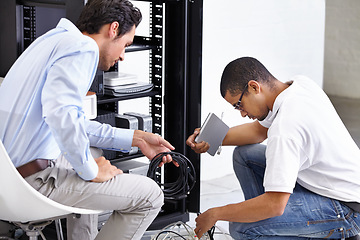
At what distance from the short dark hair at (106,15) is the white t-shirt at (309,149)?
26.0 inches

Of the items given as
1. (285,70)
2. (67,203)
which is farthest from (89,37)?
(285,70)

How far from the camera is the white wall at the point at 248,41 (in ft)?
13.4

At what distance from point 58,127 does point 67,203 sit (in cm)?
31

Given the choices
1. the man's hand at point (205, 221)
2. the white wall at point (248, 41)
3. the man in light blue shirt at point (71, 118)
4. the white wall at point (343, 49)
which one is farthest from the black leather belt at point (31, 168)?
the white wall at point (343, 49)

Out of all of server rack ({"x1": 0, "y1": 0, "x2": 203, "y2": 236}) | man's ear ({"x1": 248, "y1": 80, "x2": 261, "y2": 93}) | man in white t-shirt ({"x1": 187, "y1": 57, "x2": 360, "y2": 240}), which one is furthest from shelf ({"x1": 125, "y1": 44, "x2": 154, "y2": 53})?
man's ear ({"x1": 248, "y1": 80, "x2": 261, "y2": 93})

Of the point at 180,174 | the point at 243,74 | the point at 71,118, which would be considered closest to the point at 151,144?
the point at 180,174

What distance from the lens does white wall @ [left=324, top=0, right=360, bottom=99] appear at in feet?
19.1

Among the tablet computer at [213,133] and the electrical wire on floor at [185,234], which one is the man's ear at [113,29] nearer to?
the tablet computer at [213,133]

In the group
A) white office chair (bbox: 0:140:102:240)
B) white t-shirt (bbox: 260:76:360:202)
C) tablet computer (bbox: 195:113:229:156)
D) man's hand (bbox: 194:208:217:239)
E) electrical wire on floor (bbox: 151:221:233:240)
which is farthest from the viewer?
tablet computer (bbox: 195:113:229:156)

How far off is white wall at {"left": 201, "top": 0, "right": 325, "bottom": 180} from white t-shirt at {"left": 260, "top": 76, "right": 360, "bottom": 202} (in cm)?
150

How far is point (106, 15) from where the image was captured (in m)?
2.34

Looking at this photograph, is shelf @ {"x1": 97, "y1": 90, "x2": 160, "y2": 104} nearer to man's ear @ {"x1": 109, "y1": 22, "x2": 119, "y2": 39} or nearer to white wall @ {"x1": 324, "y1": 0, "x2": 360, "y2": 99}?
man's ear @ {"x1": 109, "y1": 22, "x2": 119, "y2": 39}

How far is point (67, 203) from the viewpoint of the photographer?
88.0 inches

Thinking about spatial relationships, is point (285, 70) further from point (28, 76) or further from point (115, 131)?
→ point (28, 76)
